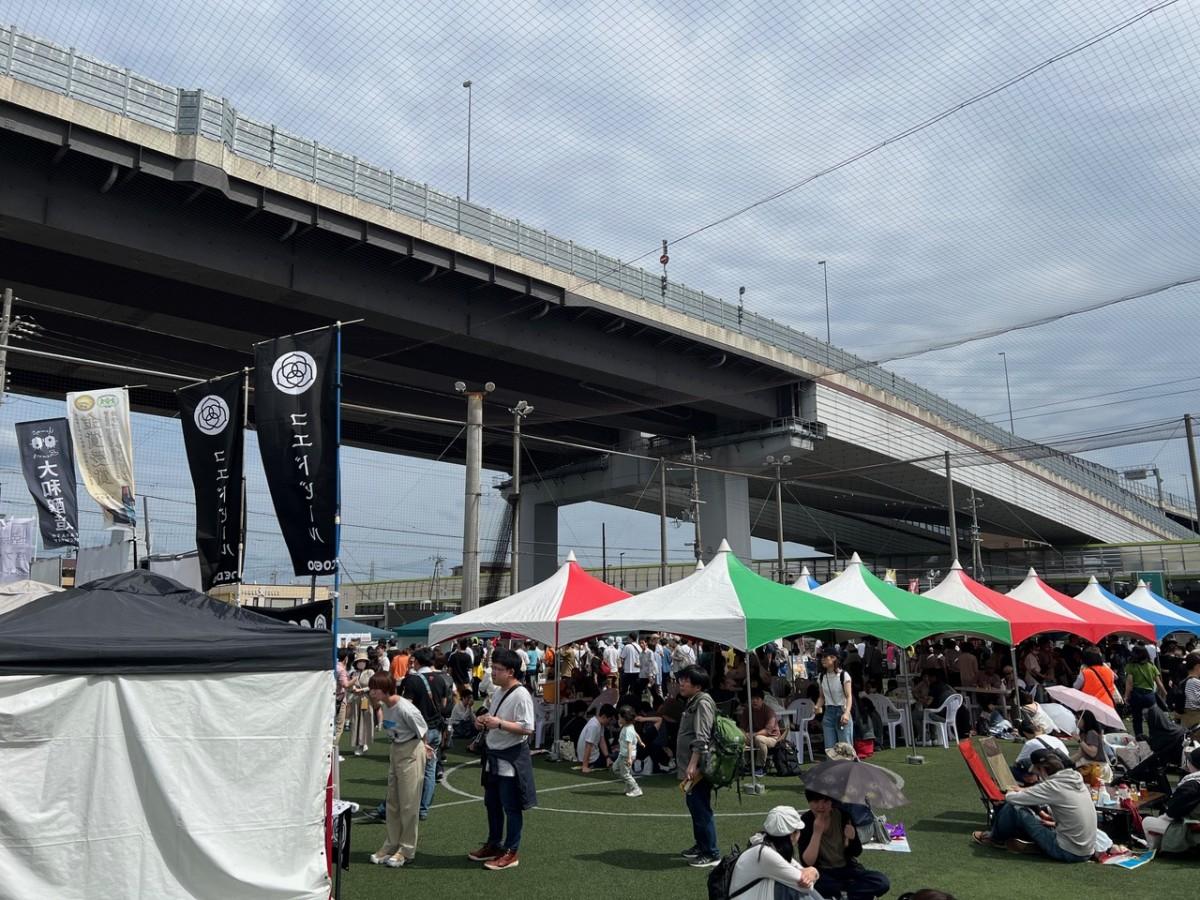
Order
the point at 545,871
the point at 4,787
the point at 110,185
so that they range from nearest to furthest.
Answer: the point at 4,787, the point at 545,871, the point at 110,185

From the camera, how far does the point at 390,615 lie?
144ft

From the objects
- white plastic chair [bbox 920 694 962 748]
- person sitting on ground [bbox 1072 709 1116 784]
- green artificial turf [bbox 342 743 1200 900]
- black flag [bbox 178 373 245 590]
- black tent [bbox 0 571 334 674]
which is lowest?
green artificial turf [bbox 342 743 1200 900]

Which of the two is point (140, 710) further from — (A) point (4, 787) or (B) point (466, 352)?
(B) point (466, 352)

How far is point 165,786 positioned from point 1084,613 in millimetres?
19955

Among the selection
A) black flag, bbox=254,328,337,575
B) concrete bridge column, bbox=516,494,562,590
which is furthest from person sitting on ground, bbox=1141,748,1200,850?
concrete bridge column, bbox=516,494,562,590

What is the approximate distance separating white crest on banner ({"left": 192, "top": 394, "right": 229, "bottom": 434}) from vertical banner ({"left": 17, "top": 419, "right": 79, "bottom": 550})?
27.0 ft

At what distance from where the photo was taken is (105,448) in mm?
14398

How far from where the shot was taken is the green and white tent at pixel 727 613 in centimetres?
1285

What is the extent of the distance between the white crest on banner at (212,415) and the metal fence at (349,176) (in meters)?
11.7

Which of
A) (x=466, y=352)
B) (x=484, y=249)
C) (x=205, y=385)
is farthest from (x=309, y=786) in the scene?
(x=466, y=352)

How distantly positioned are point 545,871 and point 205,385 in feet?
21.2

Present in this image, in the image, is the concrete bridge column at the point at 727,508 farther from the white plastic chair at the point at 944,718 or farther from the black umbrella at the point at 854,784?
the black umbrella at the point at 854,784

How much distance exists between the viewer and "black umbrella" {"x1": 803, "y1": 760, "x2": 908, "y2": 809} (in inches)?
222

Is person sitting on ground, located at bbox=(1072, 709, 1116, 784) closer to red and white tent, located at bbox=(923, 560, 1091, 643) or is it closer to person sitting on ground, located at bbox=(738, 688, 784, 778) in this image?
person sitting on ground, located at bbox=(738, 688, 784, 778)
